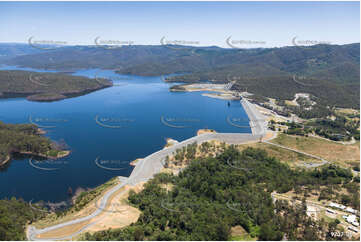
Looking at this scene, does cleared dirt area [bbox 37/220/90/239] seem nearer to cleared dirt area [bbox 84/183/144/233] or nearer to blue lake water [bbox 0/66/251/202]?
cleared dirt area [bbox 84/183/144/233]

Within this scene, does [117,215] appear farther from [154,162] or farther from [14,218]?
[154,162]

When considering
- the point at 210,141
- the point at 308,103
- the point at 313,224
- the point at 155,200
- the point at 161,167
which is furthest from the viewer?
the point at 308,103

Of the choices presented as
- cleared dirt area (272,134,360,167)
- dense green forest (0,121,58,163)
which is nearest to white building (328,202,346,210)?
cleared dirt area (272,134,360,167)

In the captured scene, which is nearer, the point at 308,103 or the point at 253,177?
the point at 253,177

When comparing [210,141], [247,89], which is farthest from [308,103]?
[210,141]

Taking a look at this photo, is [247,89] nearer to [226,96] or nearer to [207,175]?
[226,96]
